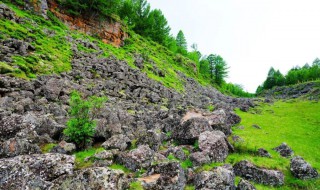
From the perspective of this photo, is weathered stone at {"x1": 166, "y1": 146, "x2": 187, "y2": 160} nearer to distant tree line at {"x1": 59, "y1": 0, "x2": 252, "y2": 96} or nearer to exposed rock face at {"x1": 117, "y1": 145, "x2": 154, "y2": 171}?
exposed rock face at {"x1": 117, "y1": 145, "x2": 154, "y2": 171}

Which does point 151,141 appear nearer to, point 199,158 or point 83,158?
point 199,158

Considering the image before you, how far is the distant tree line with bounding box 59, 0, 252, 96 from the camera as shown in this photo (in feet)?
191

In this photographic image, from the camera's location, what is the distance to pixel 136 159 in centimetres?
1421

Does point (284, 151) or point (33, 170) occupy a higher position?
point (284, 151)

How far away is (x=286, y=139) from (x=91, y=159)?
25.2 metres

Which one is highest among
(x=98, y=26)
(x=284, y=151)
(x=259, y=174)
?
(x=98, y=26)

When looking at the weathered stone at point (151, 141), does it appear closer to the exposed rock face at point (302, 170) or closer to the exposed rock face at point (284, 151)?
the exposed rock face at point (302, 170)

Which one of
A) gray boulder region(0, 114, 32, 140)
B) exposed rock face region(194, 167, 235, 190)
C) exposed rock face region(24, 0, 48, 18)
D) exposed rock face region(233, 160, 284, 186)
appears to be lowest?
exposed rock face region(233, 160, 284, 186)

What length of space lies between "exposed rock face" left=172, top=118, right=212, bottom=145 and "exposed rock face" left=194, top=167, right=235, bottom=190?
786cm

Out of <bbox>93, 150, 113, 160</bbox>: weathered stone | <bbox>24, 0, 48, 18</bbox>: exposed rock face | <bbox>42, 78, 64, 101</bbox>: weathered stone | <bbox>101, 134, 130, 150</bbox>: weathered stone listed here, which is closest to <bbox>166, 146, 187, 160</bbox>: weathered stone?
<bbox>101, 134, 130, 150</bbox>: weathered stone

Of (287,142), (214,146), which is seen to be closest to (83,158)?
(214,146)

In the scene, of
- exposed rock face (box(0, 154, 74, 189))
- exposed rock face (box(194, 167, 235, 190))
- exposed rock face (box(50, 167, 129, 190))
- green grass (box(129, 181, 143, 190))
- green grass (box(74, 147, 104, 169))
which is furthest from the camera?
green grass (box(74, 147, 104, 169))

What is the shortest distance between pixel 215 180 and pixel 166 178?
2.70 meters

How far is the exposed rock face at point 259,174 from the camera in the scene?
52.0 ft
